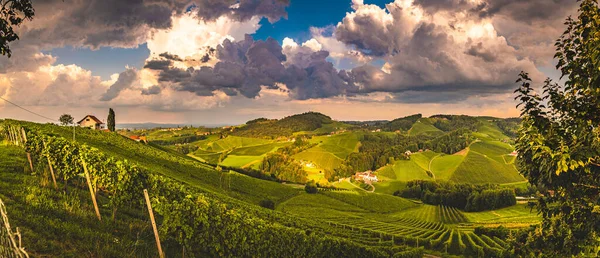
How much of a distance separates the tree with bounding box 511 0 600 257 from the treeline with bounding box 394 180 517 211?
15423 centimetres

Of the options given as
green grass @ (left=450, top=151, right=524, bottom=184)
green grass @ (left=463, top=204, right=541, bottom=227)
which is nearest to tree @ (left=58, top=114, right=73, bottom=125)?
green grass @ (left=463, top=204, right=541, bottom=227)

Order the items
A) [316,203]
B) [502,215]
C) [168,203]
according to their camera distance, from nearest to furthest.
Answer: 1. [168,203]
2. [316,203]
3. [502,215]

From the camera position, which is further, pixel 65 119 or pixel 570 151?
pixel 65 119

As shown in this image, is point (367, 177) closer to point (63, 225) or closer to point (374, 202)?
point (374, 202)

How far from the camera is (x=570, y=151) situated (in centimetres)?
760

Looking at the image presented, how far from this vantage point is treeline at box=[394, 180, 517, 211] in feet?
461

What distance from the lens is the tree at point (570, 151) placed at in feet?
24.7

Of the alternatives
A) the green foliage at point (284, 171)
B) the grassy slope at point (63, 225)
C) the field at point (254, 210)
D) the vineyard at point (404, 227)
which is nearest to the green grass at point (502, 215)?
the field at point (254, 210)

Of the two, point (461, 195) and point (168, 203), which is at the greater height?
point (168, 203)

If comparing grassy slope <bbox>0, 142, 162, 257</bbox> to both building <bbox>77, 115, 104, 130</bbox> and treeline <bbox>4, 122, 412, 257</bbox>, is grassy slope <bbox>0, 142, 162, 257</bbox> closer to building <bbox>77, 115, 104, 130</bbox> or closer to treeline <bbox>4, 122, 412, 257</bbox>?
treeline <bbox>4, 122, 412, 257</bbox>

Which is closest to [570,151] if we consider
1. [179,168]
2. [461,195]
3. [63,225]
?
[63,225]

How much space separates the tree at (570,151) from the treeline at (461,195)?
506 ft

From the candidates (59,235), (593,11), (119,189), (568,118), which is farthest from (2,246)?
(119,189)

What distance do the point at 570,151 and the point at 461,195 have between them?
539 feet
